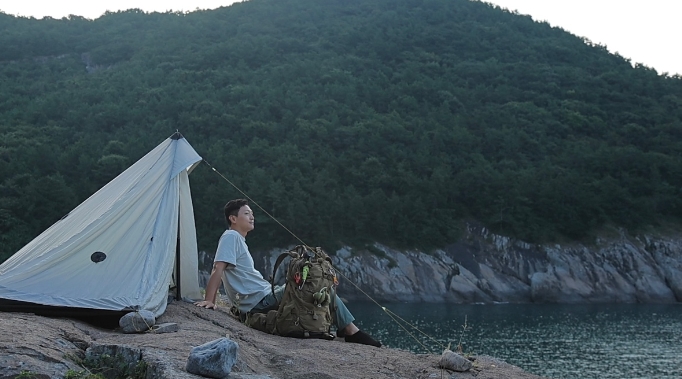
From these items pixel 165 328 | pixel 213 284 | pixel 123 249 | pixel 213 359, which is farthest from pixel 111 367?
pixel 123 249

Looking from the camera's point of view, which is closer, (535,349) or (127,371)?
(127,371)

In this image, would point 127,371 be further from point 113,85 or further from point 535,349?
point 113,85

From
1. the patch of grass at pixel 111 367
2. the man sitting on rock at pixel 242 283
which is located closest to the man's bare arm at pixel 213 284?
the man sitting on rock at pixel 242 283

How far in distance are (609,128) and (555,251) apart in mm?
21994

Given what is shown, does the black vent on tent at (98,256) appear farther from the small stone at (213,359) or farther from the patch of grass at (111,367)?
the small stone at (213,359)

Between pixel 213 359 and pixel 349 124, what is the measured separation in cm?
5936

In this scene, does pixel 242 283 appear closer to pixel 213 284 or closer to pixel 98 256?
pixel 213 284

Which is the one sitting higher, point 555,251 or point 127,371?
point 555,251

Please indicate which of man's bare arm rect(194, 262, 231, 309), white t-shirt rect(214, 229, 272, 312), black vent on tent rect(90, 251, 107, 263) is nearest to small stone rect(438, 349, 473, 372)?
white t-shirt rect(214, 229, 272, 312)

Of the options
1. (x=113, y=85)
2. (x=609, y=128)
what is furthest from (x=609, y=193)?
(x=113, y=85)

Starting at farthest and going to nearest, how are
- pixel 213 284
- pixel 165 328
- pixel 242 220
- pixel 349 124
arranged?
pixel 349 124 < pixel 242 220 < pixel 213 284 < pixel 165 328

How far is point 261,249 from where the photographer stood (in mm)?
48625

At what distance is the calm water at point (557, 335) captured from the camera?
23.7m

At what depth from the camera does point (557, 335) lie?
31.5m
